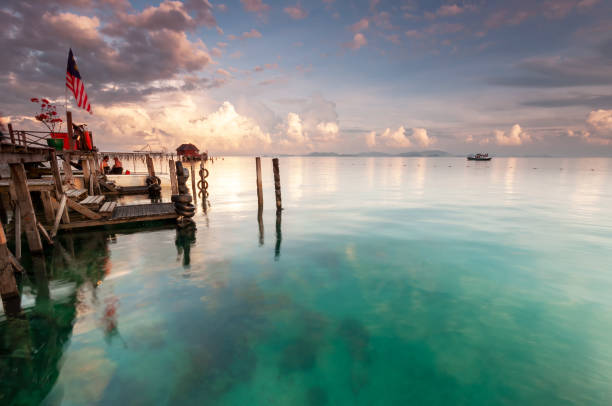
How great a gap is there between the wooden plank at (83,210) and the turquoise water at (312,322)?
1022mm

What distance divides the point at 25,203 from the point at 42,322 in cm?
566

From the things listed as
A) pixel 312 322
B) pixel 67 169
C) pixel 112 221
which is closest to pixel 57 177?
pixel 112 221

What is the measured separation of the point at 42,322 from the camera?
7.50m

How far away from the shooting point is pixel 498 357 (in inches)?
257

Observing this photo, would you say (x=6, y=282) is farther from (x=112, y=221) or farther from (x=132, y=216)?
(x=132, y=216)

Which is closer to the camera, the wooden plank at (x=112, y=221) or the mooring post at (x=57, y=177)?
the mooring post at (x=57, y=177)

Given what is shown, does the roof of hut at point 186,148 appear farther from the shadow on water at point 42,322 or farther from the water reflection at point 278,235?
the shadow on water at point 42,322

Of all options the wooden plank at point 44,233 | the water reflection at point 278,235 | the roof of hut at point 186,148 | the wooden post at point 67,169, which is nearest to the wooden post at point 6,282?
the wooden plank at point 44,233

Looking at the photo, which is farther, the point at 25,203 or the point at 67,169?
the point at 67,169

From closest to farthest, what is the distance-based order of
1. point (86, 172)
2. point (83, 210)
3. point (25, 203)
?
point (25, 203), point (83, 210), point (86, 172)

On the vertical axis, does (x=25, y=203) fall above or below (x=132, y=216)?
above

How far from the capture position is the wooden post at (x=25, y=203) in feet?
31.8

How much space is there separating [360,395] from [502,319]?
16.9 ft

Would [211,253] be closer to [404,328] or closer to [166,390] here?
[166,390]
